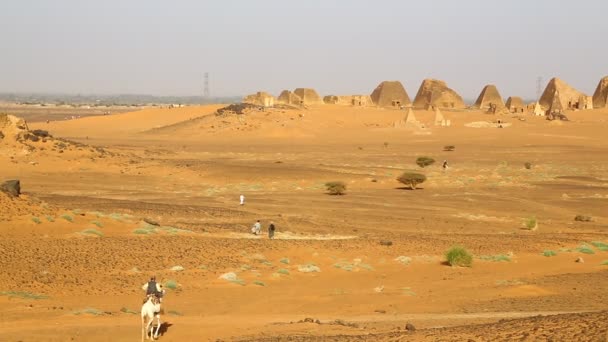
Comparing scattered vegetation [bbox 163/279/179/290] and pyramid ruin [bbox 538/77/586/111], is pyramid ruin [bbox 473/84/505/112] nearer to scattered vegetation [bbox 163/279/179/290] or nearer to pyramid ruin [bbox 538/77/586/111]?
pyramid ruin [bbox 538/77/586/111]

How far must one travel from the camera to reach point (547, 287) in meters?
15.8

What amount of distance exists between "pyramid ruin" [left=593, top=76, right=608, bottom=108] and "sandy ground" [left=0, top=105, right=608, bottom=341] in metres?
66.7

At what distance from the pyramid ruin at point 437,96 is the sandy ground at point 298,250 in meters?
63.2

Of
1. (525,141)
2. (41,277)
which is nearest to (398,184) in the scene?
(41,277)

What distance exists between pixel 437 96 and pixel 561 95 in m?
17.4

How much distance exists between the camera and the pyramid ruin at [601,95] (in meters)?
110

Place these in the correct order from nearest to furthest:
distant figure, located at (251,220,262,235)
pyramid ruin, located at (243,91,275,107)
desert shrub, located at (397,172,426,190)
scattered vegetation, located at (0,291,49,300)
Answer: scattered vegetation, located at (0,291,49,300) < distant figure, located at (251,220,262,235) < desert shrub, located at (397,172,426,190) < pyramid ruin, located at (243,91,275,107)

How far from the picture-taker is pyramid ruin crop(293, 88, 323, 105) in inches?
3971

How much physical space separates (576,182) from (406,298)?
2698cm

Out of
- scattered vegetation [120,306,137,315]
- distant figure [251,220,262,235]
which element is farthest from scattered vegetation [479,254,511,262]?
scattered vegetation [120,306,137,315]

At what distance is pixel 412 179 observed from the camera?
117ft

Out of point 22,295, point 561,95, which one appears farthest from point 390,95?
point 22,295

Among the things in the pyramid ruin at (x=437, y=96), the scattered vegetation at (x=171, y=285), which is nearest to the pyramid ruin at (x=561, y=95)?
the pyramid ruin at (x=437, y=96)

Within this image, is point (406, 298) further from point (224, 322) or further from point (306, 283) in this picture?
point (224, 322)
